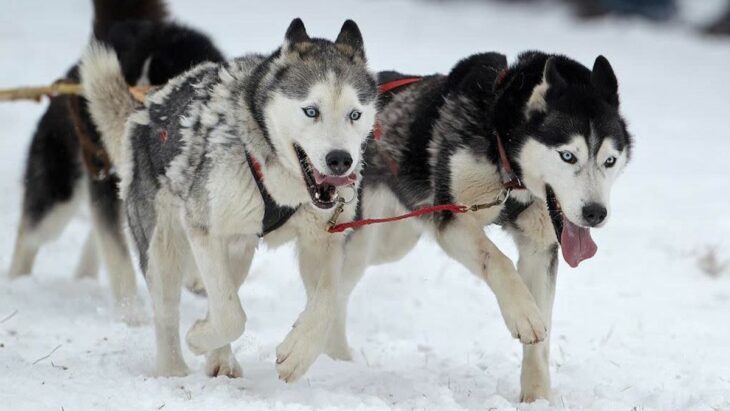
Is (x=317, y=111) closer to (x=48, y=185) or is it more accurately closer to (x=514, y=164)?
(x=514, y=164)

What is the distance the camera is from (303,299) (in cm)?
584

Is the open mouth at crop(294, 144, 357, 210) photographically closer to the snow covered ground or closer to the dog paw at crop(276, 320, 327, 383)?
the dog paw at crop(276, 320, 327, 383)

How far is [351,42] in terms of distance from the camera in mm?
3826

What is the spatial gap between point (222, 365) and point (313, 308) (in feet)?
2.03

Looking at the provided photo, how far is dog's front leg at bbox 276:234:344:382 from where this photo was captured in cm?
355

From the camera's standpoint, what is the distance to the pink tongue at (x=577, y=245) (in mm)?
3744

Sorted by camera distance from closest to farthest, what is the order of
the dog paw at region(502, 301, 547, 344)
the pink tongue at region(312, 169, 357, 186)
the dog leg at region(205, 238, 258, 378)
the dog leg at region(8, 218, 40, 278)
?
the pink tongue at region(312, 169, 357, 186), the dog paw at region(502, 301, 547, 344), the dog leg at region(205, 238, 258, 378), the dog leg at region(8, 218, 40, 278)

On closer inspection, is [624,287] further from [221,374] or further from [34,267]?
[34,267]

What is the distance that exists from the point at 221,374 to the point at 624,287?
3.06 meters

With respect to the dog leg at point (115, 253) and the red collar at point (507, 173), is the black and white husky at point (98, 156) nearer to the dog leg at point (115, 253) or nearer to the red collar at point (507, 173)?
the dog leg at point (115, 253)

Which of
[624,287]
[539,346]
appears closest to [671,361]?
[539,346]

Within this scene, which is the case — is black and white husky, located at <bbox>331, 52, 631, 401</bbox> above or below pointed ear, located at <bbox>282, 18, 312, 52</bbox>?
below

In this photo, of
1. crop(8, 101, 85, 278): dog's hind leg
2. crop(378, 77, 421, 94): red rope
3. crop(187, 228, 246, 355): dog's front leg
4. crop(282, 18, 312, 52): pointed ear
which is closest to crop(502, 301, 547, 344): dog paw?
crop(187, 228, 246, 355): dog's front leg

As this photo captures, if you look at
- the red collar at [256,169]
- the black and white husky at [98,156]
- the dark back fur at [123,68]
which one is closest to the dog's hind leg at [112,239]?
the black and white husky at [98,156]
